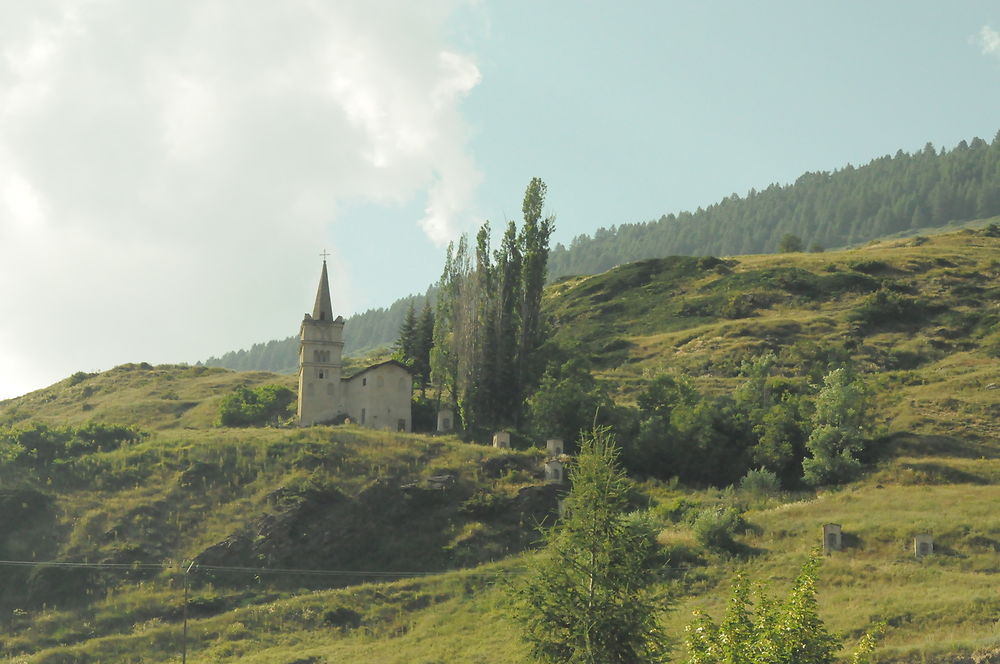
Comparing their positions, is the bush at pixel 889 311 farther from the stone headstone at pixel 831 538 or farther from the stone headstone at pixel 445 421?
the stone headstone at pixel 831 538

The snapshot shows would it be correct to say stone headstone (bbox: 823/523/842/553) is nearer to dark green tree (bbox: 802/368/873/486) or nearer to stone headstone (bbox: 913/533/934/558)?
stone headstone (bbox: 913/533/934/558)

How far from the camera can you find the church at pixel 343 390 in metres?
66.6

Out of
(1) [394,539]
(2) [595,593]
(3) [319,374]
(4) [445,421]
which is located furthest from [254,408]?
(2) [595,593]

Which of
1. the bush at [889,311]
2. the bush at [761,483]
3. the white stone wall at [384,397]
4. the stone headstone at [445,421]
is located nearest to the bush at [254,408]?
the white stone wall at [384,397]

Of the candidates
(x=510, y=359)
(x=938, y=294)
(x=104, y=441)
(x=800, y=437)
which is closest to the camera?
(x=800, y=437)

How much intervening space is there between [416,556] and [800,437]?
Answer: 75.8ft

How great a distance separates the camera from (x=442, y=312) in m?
69.3

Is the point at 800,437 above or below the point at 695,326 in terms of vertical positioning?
below

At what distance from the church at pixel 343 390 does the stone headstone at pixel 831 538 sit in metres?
31.4

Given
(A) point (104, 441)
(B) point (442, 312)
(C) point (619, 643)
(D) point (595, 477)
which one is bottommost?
(C) point (619, 643)

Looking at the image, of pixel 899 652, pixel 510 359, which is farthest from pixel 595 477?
pixel 510 359

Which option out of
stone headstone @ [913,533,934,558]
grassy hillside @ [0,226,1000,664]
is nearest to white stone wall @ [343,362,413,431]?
grassy hillside @ [0,226,1000,664]

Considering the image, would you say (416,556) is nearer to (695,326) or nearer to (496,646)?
(496,646)

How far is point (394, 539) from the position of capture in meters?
49.4
